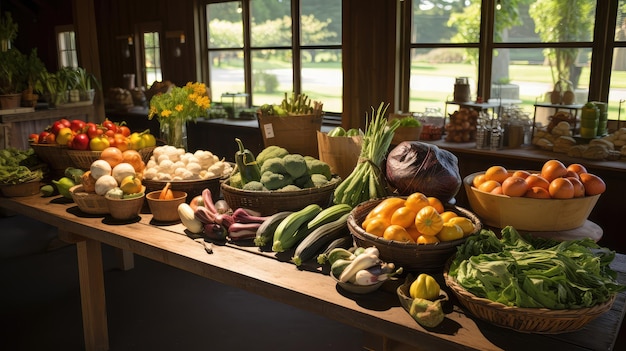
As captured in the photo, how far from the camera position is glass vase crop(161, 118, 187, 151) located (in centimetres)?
340

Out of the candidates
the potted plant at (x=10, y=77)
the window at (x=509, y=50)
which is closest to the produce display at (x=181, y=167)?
→ the window at (x=509, y=50)

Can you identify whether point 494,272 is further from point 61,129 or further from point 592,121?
point 592,121

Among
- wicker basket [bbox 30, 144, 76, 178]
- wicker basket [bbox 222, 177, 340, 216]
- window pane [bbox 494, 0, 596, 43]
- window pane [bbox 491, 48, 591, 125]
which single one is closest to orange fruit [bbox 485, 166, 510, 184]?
wicker basket [bbox 222, 177, 340, 216]

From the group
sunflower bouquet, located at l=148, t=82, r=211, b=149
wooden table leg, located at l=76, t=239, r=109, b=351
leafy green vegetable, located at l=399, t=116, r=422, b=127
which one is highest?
sunflower bouquet, located at l=148, t=82, r=211, b=149

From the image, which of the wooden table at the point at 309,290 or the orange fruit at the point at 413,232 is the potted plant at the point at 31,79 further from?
the orange fruit at the point at 413,232

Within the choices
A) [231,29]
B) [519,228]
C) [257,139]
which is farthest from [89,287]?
[231,29]

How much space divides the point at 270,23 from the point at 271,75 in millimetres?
623

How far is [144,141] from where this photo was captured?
335 centimetres

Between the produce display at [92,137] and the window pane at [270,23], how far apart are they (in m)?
3.78

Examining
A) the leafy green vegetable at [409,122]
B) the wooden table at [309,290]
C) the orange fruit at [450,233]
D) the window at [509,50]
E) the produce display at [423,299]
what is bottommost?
the wooden table at [309,290]

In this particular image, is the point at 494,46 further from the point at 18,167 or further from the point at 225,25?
the point at 18,167

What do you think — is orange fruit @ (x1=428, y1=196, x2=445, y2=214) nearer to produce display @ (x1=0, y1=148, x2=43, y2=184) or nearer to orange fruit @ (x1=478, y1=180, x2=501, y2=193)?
orange fruit @ (x1=478, y1=180, x2=501, y2=193)

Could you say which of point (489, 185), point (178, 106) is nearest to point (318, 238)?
point (489, 185)

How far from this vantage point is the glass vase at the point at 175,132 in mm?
3404
